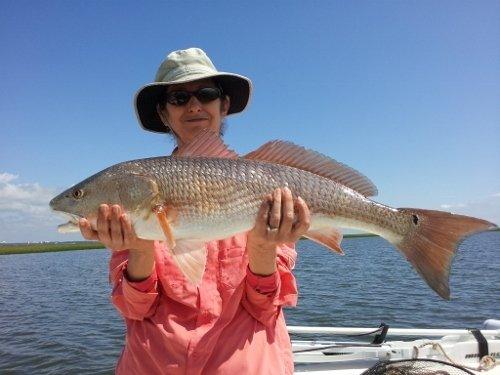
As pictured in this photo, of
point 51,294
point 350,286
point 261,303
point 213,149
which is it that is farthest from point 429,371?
point 51,294

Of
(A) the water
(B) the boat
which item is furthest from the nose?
(A) the water

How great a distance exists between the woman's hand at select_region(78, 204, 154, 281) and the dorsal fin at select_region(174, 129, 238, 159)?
27.3 inches

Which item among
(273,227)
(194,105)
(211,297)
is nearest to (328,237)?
(273,227)

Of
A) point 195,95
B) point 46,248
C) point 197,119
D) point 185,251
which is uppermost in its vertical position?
point 195,95

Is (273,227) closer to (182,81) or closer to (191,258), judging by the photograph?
(191,258)

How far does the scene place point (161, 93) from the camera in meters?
3.98

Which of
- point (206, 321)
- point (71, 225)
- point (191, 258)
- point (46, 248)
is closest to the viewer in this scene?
point (206, 321)

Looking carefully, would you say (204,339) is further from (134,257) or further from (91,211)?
(91,211)

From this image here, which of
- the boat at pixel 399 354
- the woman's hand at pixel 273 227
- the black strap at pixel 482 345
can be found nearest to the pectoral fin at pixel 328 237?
the woman's hand at pixel 273 227

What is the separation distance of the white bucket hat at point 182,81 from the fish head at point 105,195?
36.9 inches

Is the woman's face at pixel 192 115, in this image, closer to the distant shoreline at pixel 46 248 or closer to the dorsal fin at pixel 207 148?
the dorsal fin at pixel 207 148

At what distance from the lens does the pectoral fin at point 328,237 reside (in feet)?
10.7

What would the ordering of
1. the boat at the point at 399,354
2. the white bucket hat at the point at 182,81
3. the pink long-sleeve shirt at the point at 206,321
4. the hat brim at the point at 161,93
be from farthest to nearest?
the boat at the point at 399,354 < the hat brim at the point at 161,93 < the white bucket hat at the point at 182,81 < the pink long-sleeve shirt at the point at 206,321

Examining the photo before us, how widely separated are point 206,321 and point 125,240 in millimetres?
848
